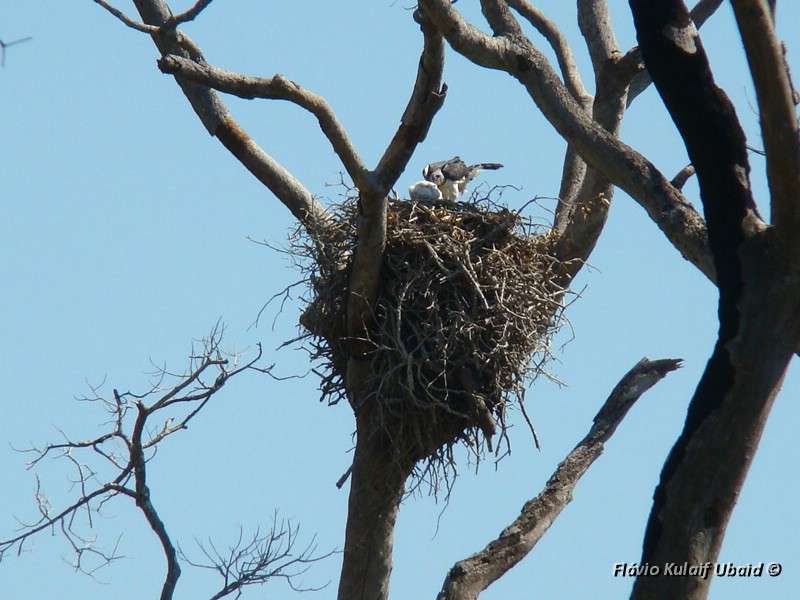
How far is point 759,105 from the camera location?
5043mm

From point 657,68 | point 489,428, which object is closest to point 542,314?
point 489,428

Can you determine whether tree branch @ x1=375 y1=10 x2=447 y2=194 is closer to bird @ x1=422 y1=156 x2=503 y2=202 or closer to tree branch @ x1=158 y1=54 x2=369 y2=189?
tree branch @ x1=158 y1=54 x2=369 y2=189

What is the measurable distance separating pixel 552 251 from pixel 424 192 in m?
Result: 0.94

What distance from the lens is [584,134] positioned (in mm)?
6402

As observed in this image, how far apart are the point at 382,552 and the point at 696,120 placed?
3.88 m

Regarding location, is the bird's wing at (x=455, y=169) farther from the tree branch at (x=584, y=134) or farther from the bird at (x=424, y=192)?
the tree branch at (x=584, y=134)

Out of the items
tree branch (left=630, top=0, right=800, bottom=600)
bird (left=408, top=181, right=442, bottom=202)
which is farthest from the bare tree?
bird (left=408, top=181, right=442, bottom=202)

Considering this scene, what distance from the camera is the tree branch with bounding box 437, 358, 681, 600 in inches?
267

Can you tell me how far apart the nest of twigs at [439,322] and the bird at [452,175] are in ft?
4.34

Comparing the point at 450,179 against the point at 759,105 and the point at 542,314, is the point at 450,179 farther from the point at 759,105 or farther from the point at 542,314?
the point at 759,105

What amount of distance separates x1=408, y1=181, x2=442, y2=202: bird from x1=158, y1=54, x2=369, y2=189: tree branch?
5.39 ft

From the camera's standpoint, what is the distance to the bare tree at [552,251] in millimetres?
4969

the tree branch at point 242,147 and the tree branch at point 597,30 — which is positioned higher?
the tree branch at point 597,30

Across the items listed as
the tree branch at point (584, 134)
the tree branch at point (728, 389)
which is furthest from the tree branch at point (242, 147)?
the tree branch at point (728, 389)
